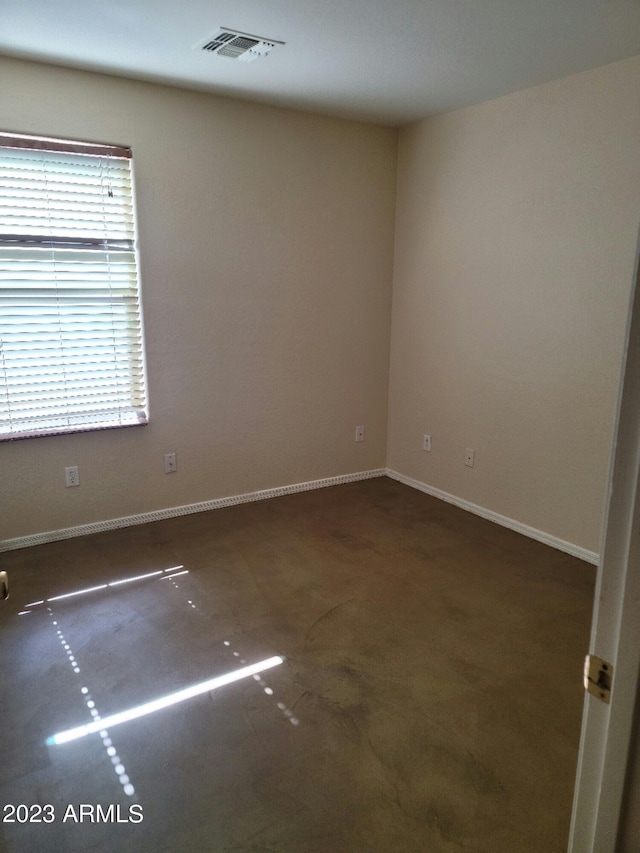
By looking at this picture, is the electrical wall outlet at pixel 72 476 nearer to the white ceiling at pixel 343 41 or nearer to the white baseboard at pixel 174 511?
the white baseboard at pixel 174 511

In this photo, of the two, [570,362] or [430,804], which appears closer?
[430,804]

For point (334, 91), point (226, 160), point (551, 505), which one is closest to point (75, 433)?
point (226, 160)

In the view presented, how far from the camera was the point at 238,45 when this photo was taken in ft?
8.36

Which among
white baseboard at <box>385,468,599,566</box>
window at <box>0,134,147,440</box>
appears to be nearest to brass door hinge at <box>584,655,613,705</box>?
white baseboard at <box>385,468,599,566</box>

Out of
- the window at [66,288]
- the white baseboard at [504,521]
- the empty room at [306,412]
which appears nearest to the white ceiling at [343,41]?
the empty room at [306,412]

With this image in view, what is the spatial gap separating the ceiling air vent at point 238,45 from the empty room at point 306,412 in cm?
2

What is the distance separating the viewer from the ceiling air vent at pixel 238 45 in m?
2.45

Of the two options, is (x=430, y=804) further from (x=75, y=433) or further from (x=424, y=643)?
(x=75, y=433)

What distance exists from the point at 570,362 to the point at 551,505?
818mm

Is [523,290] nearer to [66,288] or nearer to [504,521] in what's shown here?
→ [504,521]

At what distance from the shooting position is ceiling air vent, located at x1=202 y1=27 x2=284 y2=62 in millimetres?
2447

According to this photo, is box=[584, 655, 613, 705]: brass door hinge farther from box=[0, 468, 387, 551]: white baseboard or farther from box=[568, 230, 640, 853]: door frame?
box=[0, 468, 387, 551]: white baseboard

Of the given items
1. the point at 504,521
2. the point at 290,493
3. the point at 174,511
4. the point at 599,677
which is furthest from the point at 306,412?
the point at 599,677

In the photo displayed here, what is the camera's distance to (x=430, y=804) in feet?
5.30
